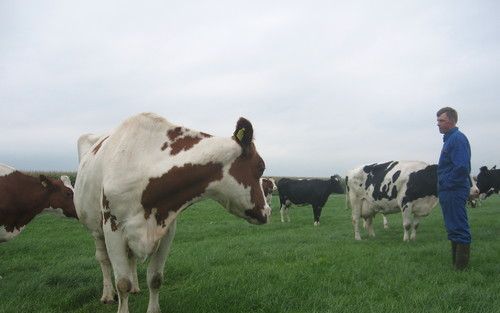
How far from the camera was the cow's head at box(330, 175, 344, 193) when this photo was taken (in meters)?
20.0

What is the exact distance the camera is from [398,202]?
11414 mm

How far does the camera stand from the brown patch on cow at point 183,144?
4453 millimetres

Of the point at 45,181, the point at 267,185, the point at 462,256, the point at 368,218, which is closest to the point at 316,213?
the point at 368,218

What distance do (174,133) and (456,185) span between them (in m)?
4.83

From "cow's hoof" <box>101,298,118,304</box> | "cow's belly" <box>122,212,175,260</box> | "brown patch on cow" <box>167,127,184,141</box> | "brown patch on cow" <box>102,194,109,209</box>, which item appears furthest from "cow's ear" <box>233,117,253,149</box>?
"cow's hoof" <box>101,298,118,304</box>

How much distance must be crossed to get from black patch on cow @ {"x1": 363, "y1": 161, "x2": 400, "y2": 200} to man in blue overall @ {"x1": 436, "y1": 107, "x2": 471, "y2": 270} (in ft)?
14.9

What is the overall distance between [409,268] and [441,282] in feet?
2.84

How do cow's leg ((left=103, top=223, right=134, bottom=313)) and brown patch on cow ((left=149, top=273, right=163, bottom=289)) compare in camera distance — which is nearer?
cow's leg ((left=103, top=223, right=134, bottom=313))

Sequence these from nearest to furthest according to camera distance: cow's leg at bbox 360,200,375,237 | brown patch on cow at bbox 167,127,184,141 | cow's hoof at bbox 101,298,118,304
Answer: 1. brown patch on cow at bbox 167,127,184,141
2. cow's hoof at bbox 101,298,118,304
3. cow's leg at bbox 360,200,375,237

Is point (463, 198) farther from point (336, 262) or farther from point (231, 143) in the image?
point (231, 143)

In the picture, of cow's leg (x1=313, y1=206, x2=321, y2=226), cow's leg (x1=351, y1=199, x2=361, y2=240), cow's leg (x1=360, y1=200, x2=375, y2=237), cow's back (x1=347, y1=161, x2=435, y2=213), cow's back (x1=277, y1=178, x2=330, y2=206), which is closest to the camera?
cow's back (x1=347, y1=161, x2=435, y2=213)

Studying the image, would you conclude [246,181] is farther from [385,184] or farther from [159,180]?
[385,184]

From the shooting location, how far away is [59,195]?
A: 8492 mm

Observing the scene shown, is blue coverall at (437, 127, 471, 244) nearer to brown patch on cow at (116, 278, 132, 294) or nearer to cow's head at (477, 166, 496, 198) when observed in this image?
brown patch on cow at (116, 278, 132, 294)
